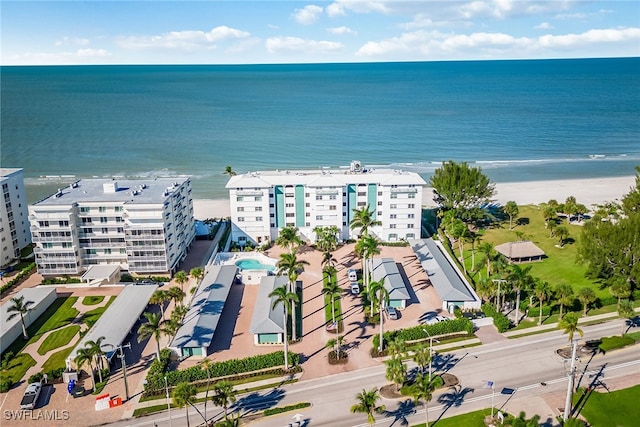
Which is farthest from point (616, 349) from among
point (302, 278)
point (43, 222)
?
point (43, 222)

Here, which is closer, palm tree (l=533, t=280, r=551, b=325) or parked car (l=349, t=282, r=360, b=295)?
palm tree (l=533, t=280, r=551, b=325)

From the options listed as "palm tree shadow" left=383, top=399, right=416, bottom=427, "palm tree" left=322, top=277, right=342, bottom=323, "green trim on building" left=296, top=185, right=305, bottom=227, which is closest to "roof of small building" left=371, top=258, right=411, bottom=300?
"palm tree" left=322, top=277, right=342, bottom=323

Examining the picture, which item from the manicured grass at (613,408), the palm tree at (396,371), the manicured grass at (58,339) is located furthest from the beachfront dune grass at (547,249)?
the manicured grass at (58,339)

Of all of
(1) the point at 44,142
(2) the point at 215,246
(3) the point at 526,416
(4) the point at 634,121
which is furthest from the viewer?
(4) the point at 634,121

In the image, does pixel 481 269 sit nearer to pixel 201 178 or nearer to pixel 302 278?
pixel 302 278

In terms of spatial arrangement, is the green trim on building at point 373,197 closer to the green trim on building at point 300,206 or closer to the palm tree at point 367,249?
the green trim on building at point 300,206

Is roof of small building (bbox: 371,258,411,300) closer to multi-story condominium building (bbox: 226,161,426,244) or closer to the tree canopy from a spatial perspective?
multi-story condominium building (bbox: 226,161,426,244)

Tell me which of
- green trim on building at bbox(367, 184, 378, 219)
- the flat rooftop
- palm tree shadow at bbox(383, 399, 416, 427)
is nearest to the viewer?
palm tree shadow at bbox(383, 399, 416, 427)
